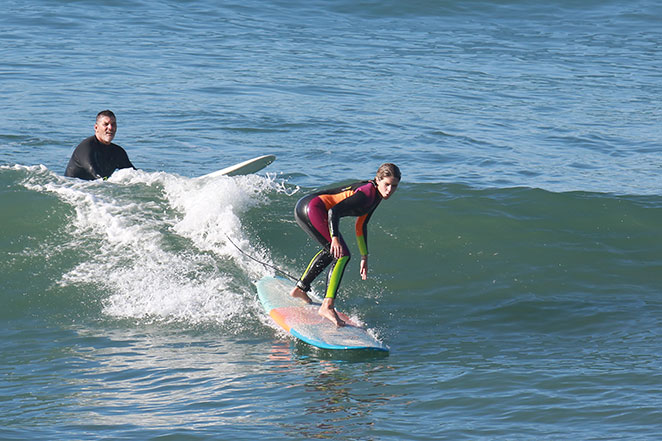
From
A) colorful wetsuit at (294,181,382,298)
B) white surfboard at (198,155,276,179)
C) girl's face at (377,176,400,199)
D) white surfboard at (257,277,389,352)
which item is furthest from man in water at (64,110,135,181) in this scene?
girl's face at (377,176,400,199)

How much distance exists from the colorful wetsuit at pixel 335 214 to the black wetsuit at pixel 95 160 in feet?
12.0

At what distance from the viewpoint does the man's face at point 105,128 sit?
33.0ft

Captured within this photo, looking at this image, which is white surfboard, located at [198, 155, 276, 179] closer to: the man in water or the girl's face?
the man in water

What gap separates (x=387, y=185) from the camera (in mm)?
7238

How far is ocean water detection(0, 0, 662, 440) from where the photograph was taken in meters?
6.12

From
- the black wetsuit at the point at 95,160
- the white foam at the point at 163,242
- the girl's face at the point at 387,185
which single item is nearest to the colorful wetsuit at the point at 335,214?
the girl's face at the point at 387,185

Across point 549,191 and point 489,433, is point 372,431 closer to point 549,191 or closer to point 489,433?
point 489,433

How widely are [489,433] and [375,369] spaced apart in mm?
1520

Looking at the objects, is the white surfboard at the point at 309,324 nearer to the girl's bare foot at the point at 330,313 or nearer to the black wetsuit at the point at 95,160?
the girl's bare foot at the point at 330,313

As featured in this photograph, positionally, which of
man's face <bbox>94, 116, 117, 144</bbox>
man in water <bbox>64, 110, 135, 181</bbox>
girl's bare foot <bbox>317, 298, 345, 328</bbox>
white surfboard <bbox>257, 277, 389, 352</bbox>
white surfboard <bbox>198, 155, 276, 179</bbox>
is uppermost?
man's face <bbox>94, 116, 117, 144</bbox>

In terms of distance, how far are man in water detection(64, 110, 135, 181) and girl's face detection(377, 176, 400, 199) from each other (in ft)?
13.8

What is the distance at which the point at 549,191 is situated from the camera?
39.9ft

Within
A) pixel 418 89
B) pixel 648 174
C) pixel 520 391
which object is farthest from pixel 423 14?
pixel 520 391

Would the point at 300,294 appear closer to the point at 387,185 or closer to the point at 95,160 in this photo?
the point at 387,185
